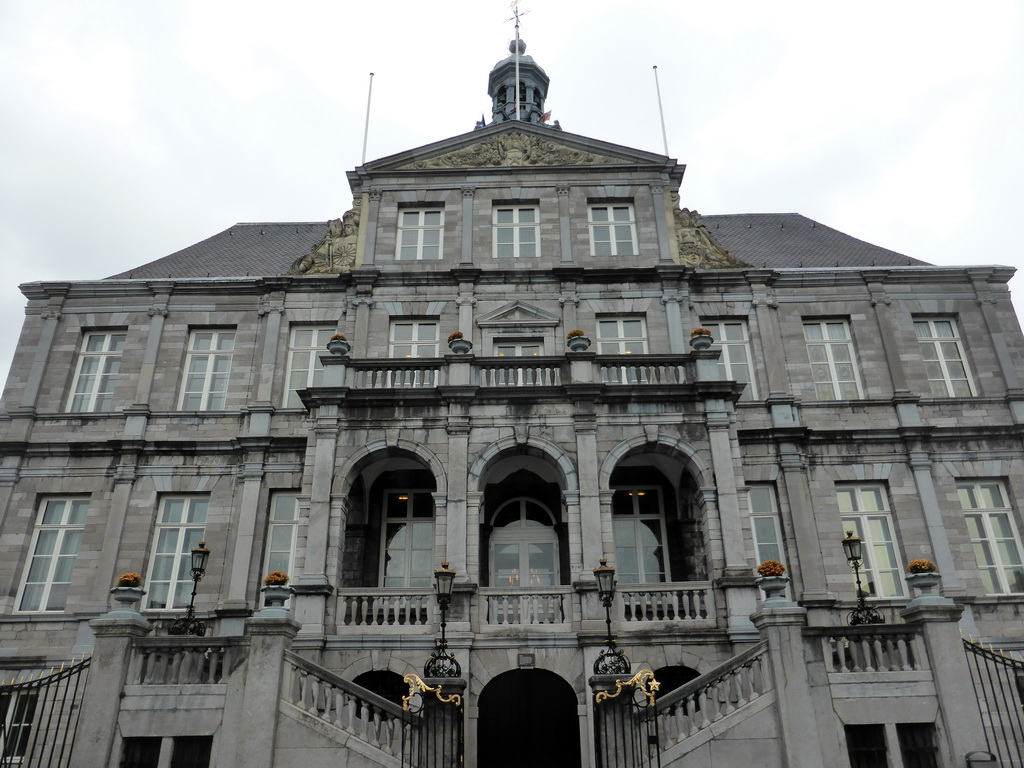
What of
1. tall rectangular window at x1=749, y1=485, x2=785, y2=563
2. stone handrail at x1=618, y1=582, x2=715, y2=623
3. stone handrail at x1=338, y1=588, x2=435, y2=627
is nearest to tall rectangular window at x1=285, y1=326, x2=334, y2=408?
stone handrail at x1=338, y1=588, x2=435, y2=627

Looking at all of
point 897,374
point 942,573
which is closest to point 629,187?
point 897,374

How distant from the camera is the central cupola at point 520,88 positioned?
110 ft

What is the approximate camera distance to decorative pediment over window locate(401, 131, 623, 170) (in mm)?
23891

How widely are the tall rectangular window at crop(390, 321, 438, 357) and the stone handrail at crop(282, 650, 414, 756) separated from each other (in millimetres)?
10910

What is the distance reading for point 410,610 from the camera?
16031 mm

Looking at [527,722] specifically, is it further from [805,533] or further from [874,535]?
[874,535]

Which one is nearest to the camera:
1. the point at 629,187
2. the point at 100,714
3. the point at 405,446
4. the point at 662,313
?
the point at 100,714

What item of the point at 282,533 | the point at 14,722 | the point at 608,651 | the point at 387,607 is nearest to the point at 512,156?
the point at 282,533

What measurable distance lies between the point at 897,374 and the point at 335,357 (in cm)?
1542

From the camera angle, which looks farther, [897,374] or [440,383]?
[897,374]

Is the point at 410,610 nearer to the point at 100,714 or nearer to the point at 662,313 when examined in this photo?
the point at 100,714

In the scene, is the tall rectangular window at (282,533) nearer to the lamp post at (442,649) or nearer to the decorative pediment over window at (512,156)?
the lamp post at (442,649)

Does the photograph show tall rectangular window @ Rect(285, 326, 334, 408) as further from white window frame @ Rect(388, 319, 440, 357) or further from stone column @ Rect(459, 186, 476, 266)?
stone column @ Rect(459, 186, 476, 266)

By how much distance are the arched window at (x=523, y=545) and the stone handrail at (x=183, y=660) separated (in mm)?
8267
